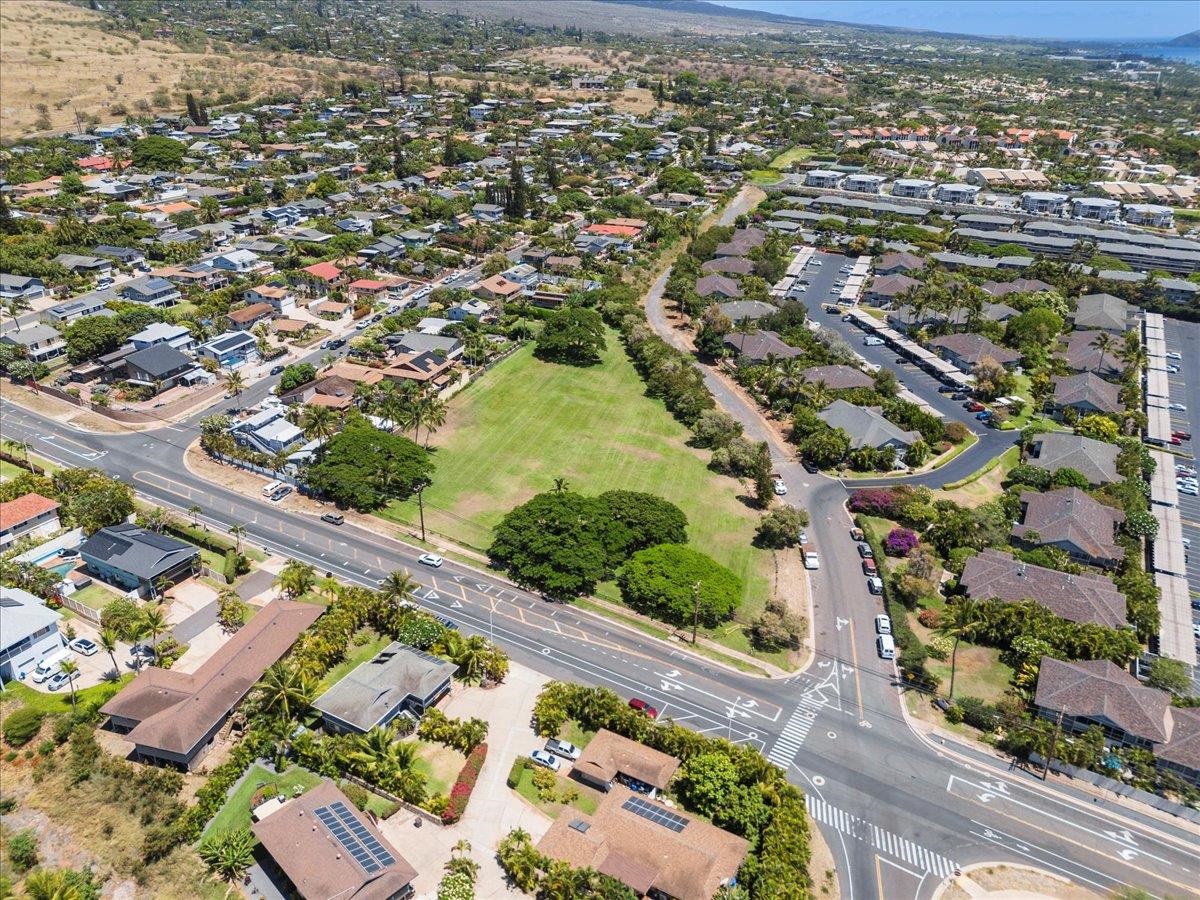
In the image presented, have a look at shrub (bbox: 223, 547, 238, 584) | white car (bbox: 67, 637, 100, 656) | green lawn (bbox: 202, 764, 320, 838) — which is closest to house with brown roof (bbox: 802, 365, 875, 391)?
shrub (bbox: 223, 547, 238, 584)

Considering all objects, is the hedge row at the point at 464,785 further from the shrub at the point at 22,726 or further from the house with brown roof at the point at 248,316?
the house with brown roof at the point at 248,316

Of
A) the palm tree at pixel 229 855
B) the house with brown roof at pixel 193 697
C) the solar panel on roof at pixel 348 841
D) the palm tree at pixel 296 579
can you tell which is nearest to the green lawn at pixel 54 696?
the house with brown roof at pixel 193 697

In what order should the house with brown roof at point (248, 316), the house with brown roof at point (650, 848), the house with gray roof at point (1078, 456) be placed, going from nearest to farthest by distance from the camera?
the house with brown roof at point (650, 848) → the house with gray roof at point (1078, 456) → the house with brown roof at point (248, 316)

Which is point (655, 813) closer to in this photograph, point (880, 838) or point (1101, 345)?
point (880, 838)

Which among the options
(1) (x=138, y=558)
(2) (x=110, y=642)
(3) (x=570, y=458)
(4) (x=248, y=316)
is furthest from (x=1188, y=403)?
(4) (x=248, y=316)

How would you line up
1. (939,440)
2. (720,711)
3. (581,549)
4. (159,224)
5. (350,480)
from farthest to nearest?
(159,224) → (939,440) → (350,480) → (581,549) → (720,711)

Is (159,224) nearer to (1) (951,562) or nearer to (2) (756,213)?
(2) (756,213)

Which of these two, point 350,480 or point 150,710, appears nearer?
point 150,710

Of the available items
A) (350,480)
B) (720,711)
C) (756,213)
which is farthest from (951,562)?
(756,213)
